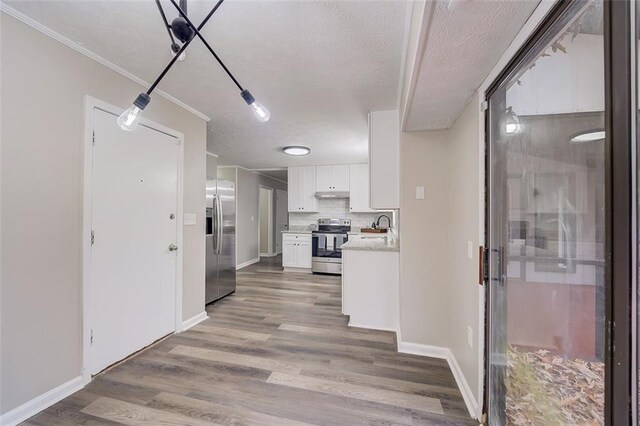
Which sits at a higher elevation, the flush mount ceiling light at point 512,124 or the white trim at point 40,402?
the flush mount ceiling light at point 512,124

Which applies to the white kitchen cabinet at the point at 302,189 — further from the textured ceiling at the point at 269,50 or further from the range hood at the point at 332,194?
the textured ceiling at the point at 269,50

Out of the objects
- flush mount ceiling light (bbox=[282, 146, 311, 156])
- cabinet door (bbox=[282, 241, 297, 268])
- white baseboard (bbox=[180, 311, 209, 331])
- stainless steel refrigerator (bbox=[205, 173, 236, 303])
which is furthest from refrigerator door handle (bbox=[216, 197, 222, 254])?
cabinet door (bbox=[282, 241, 297, 268])

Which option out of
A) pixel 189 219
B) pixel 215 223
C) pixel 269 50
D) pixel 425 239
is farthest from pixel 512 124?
pixel 215 223

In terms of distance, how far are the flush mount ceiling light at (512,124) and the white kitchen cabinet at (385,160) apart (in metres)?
1.35

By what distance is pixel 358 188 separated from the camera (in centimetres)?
556

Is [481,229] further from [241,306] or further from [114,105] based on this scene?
[241,306]

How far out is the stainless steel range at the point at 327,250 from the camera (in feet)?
17.8

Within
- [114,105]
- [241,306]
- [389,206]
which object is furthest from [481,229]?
[241,306]

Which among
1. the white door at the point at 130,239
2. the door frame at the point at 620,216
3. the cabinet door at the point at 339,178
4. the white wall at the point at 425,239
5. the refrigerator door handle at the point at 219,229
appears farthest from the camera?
the cabinet door at the point at 339,178

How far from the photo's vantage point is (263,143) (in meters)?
4.15

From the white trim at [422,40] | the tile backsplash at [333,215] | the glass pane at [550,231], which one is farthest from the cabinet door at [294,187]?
the glass pane at [550,231]

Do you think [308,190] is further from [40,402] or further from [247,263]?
[40,402]

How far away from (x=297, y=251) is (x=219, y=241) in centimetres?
232

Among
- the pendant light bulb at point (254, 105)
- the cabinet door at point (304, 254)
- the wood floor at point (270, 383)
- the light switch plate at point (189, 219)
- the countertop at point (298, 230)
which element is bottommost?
the wood floor at point (270, 383)
